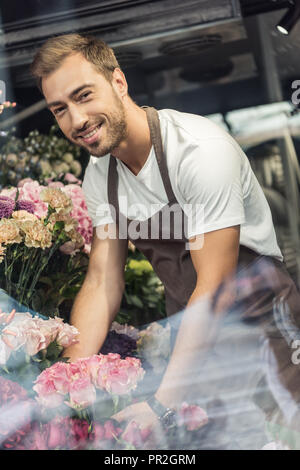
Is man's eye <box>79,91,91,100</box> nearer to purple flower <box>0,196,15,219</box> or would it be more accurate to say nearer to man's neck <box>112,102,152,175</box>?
man's neck <box>112,102,152,175</box>

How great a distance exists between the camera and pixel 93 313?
4.46 ft

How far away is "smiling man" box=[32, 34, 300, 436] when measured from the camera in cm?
116

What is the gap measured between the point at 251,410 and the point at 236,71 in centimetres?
127

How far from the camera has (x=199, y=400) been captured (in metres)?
1.17

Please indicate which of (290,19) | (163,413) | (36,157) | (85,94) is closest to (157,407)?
(163,413)

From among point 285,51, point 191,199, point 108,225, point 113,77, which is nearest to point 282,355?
point 191,199

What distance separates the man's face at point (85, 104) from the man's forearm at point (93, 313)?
0.35m

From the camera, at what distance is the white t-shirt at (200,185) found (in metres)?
1.15

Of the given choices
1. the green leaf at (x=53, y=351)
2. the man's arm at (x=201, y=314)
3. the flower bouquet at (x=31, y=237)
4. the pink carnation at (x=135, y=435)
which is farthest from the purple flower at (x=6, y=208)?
the pink carnation at (x=135, y=435)

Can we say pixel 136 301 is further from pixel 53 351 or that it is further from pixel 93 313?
pixel 53 351

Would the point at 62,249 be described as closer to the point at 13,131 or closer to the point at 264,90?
the point at 13,131

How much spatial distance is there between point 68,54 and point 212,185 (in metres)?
0.41

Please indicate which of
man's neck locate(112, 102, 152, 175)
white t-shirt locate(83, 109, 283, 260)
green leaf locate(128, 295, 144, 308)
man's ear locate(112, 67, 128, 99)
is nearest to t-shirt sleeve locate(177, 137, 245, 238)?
white t-shirt locate(83, 109, 283, 260)

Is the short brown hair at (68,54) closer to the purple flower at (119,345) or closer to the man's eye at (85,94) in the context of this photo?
the man's eye at (85,94)
